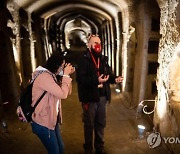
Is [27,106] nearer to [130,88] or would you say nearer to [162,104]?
[162,104]

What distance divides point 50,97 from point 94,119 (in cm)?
115

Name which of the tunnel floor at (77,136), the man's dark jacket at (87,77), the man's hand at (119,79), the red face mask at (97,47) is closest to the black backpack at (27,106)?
the man's dark jacket at (87,77)

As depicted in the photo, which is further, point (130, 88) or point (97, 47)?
point (130, 88)

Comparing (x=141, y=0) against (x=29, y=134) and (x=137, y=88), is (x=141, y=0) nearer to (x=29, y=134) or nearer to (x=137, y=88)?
(x=137, y=88)

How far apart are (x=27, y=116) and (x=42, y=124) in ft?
0.62

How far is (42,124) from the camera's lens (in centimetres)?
281

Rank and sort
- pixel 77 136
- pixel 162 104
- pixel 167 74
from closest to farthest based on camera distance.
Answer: pixel 167 74 → pixel 162 104 → pixel 77 136

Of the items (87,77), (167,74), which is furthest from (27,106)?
(167,74)

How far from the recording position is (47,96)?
280cm

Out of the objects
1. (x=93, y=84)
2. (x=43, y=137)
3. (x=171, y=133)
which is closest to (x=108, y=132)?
(x=171, y=133)

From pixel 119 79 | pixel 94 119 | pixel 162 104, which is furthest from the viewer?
pixel 162 104

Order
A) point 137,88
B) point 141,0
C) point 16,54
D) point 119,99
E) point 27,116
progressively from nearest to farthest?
point 27,116, point 141,0, point 137,88, point 16,54, point 119,99

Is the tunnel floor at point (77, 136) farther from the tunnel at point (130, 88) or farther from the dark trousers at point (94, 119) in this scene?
the dark trousers at point (94, 119)

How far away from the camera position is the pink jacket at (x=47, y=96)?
2711 millimetres
